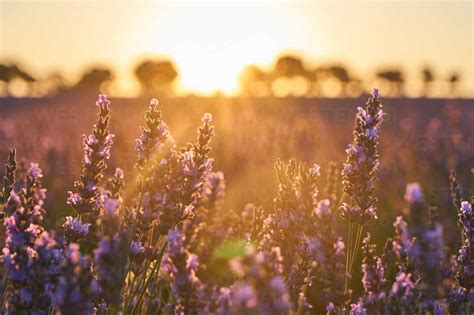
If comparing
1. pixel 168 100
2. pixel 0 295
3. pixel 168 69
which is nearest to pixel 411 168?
pixel 0 295

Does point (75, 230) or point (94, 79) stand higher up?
point (94, 79)

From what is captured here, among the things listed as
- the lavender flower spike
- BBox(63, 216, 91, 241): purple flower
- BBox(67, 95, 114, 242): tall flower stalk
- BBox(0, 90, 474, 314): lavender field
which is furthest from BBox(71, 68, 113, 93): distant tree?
BBox(63, 216, 91, 241): purple flower

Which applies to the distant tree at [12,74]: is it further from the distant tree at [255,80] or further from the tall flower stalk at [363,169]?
the tall flower stalk at [363,169]

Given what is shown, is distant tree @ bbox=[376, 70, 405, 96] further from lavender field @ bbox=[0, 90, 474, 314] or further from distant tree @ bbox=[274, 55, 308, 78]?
lavender field @ bbox=[0, 90, 474, 314]

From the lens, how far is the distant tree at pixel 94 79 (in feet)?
336

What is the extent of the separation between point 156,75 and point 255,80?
16535 mm

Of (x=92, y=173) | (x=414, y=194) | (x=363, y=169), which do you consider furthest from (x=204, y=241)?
(x=414, y=194)

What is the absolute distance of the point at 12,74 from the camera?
99750 millimetres

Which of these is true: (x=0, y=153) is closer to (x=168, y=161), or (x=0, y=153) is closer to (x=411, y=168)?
(x=411, y=168)

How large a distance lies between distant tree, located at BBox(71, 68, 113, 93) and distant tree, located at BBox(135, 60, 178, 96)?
4517 millimetres

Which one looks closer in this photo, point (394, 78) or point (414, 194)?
point (414, 194)

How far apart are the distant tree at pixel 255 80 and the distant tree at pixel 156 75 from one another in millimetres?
11439

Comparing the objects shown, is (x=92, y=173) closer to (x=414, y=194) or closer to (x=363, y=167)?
(x=363, y=167)

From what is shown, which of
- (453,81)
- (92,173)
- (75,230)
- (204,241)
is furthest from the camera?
(453,81)
